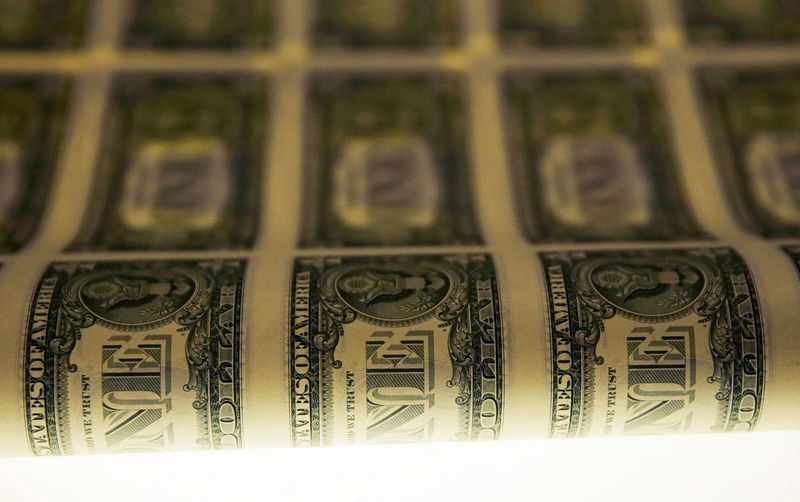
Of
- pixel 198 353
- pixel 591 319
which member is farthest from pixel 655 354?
pixel 198 353

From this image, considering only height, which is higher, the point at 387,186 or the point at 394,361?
the point at 387,186

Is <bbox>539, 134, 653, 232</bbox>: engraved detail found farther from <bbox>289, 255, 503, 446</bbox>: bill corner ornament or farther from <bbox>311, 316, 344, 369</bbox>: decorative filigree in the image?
<bbox>311, 316, 344, 369</bbox>: decorative filigree

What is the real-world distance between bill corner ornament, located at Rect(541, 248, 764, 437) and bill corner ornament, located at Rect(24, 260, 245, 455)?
343 millimetres

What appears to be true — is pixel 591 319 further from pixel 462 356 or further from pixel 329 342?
pixel 329 342

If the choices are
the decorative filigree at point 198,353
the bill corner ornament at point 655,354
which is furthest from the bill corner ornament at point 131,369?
the bill corner ornament at point 655,354

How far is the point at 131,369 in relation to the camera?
0.64 metres

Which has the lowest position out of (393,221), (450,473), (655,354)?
(450,473)

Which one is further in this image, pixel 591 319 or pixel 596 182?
pixel 596 182

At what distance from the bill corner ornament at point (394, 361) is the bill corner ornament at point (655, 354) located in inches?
3.0

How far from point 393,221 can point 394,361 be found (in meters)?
0.22

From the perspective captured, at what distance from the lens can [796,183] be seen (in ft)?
2.72

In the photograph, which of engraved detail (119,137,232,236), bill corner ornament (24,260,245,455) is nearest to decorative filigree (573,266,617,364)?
bill corner ornament (24,260,245,455)

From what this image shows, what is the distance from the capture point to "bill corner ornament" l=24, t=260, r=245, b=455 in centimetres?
64

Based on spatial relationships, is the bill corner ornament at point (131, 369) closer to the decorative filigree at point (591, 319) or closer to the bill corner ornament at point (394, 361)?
the bill corner ornament at point (394, 361)
